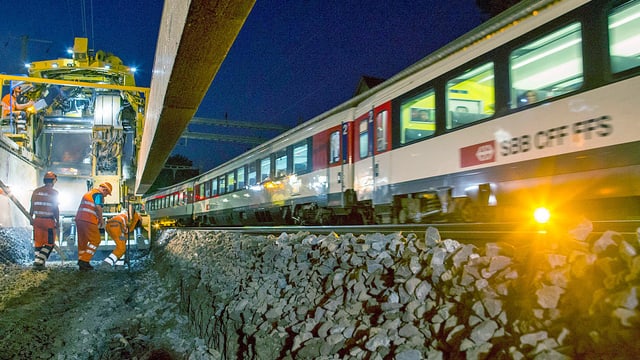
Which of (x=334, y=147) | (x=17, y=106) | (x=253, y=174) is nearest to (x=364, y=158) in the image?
(x=334, y=147)

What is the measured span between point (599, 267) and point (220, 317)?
11.1 ft

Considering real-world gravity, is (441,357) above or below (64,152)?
below

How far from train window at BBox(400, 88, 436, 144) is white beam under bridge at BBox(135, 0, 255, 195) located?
3562 mm

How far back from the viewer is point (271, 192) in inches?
564

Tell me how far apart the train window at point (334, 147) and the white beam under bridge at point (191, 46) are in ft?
13.1

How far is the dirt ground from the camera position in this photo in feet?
15.9

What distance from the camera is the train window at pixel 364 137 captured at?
31.9ft

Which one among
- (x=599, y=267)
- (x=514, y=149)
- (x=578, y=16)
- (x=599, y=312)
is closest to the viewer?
(x=599, y=312)

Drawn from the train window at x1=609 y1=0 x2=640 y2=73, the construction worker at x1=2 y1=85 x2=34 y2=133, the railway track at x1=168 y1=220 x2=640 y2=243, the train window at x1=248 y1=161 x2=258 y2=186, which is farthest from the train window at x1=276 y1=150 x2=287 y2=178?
the train window at x1=609 y1=0 x2=640 y2=73

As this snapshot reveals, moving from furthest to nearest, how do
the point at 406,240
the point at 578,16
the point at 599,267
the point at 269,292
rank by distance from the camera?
the point at 578,16 → the point at 269,292 → the point at 406,240 → the point at 599,267

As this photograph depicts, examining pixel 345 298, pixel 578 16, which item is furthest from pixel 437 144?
pixel 345 298

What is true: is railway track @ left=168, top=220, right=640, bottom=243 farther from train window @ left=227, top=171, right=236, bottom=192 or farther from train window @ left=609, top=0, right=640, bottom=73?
train window @ left=227, top=171, right=236, bottom=192

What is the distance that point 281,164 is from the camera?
1398 centimetres

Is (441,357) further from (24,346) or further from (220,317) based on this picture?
(24,346)
